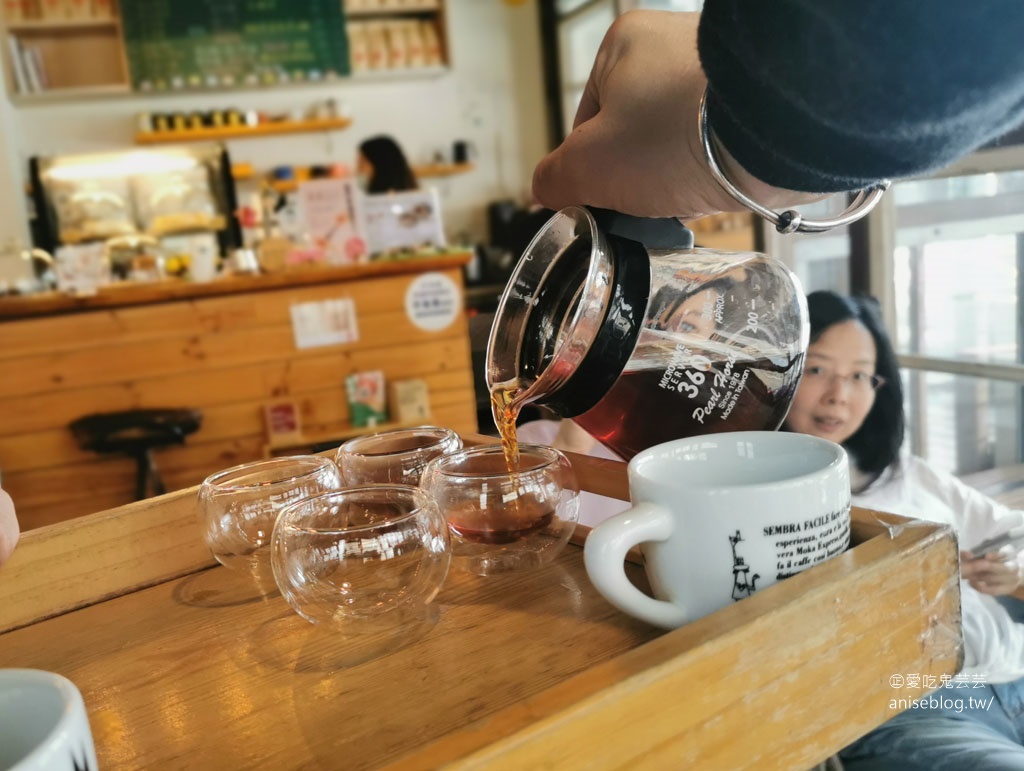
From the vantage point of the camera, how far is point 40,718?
389 millimetres

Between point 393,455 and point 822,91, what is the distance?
479 mm

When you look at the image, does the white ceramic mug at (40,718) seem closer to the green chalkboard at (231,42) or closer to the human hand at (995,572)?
the human hand at (995,572)

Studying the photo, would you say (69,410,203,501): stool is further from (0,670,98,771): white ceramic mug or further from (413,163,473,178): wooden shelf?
(413,163,473,178): wooden shelf

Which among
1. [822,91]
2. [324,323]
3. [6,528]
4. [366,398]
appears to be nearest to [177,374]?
[324,323]

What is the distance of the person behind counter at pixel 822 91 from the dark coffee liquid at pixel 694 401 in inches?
5.5

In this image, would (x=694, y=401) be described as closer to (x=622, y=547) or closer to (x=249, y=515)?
(x=622, y=547)

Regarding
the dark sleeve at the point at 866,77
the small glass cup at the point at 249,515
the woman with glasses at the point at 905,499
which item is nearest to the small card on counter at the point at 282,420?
the woman with glasses at the point at 905,499

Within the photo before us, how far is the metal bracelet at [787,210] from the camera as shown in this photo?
609mm

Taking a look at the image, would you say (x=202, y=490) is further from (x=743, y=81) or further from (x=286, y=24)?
(x=286, y=24)

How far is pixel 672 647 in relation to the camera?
0.46 metres

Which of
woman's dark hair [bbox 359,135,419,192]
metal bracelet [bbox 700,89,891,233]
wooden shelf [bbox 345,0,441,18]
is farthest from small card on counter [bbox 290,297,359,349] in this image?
wooden shelf [bbox 345,0,441,18]

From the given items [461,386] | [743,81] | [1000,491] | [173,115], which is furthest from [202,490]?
[173,115]

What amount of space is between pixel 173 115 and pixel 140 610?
4811 mm

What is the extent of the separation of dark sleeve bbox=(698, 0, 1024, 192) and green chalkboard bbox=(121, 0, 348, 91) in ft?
16.4
